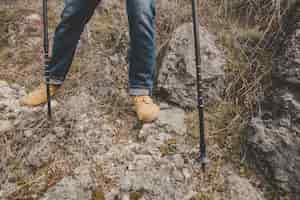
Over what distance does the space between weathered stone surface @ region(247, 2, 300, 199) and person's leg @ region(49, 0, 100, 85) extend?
1.53 meters

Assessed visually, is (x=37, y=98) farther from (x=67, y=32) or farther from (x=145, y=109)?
(x=145, y=109)

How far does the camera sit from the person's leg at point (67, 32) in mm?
2416

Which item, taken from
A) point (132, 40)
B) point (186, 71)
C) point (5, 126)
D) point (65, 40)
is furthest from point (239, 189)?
point (5, 126)

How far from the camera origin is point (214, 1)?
3457mm

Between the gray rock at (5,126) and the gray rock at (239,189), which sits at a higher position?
the gray rock at (5,126)

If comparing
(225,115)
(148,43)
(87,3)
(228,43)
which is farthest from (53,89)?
(228,43)

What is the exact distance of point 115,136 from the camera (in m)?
2.37

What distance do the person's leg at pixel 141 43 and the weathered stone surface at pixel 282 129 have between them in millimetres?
848

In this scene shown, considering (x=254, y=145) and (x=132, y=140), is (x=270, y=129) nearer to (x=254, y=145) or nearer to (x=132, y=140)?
(x=254, y=145)

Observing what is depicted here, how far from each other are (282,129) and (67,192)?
143 centimetres

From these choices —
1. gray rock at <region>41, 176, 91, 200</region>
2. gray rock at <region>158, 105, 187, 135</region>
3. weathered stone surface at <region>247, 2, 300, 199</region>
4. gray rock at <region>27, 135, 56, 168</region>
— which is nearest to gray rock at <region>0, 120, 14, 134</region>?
gray rock at <region>27, 135, 56, 168</region>

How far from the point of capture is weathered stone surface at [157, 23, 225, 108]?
8.46 ft

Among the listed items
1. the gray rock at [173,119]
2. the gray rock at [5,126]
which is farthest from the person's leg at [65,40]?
the gray rock at [173,119]

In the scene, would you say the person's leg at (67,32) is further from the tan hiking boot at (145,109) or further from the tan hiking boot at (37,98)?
the tan hiking boot at (145,109)
